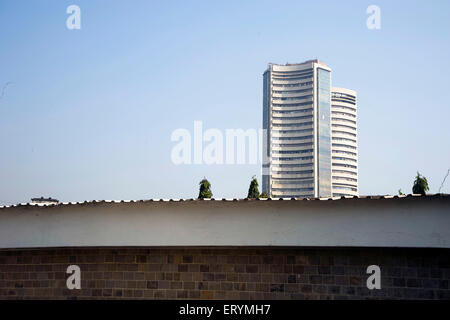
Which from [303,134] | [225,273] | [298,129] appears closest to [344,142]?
[303,134]

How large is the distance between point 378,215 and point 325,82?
7257 inches

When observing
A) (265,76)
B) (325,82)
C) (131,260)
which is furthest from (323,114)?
(131,260)

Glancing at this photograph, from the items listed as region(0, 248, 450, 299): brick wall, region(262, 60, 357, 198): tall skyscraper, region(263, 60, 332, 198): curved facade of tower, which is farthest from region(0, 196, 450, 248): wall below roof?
region(262, 60, 357, 198): tall skyscraper

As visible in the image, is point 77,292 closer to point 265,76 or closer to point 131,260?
point 131,260

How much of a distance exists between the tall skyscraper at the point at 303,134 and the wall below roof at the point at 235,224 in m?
168

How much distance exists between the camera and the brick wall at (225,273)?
28.3 ft

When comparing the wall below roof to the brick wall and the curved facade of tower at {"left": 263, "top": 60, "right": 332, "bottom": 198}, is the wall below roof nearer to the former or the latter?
the brick wall

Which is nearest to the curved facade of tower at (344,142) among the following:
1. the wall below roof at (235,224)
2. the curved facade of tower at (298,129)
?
the curved facade of tower at (298,129)

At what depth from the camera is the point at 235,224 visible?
891 centimetres

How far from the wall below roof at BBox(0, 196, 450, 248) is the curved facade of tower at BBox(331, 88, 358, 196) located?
177m

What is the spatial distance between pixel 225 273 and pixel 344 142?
184 m

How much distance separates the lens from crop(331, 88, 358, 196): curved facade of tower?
183875mm
